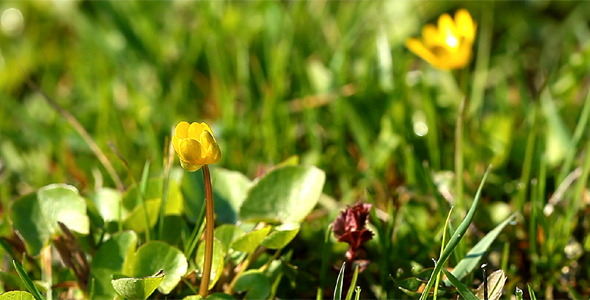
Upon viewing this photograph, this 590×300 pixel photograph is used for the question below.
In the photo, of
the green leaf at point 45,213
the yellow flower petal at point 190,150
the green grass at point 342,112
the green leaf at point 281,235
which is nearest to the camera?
the yellow flower petal at point 190,150

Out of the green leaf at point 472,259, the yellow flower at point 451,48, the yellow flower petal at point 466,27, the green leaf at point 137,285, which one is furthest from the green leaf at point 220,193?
the yellow flower petal at point 466,27

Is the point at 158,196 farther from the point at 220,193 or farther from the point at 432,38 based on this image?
the point at 432,38

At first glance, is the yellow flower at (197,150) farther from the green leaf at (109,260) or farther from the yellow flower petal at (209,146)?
the green leaf at (109,260)

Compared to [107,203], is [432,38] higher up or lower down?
higher up

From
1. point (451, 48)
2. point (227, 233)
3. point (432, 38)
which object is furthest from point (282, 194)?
point (432, 38)

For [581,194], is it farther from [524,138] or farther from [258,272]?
[258,272]

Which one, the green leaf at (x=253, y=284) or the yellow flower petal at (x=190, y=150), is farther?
the green leaf at (x=253, y=284)

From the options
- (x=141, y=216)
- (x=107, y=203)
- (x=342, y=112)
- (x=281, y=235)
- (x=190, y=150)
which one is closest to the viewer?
(x=190, y=150)

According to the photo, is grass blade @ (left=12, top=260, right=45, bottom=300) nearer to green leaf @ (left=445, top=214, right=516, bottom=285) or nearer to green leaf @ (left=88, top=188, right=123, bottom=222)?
green leaf @ (left=88, top=188, right=123, bottom=222)
